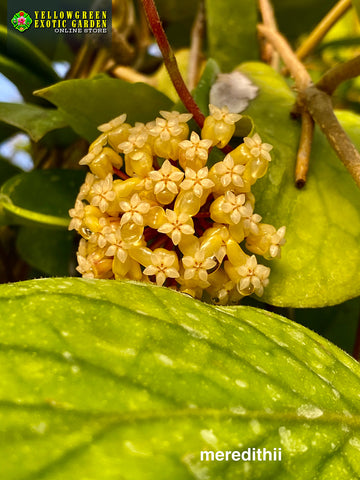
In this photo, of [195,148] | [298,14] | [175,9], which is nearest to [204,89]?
[195,148]

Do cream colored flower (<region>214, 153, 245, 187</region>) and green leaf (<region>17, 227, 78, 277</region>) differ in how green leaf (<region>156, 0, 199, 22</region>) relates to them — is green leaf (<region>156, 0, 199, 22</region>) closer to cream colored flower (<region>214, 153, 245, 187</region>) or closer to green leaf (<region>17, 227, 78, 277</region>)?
green leaf (<region>17, 227, 78, 277</region>)

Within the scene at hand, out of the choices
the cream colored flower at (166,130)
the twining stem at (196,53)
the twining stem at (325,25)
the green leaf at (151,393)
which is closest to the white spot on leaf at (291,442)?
the green leaf at (151,393)

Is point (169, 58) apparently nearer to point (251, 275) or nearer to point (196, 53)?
point (251, 275)

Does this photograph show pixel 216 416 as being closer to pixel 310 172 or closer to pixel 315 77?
pixel 310 172

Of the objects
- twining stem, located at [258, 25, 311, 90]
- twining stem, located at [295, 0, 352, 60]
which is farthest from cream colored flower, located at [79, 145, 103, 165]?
twining stem, located at [295, 0, 352, 60]

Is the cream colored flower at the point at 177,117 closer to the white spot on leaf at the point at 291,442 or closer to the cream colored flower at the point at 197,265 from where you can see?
the cream colored flower at the point at 197,265

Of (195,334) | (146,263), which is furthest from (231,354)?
(146,263)
